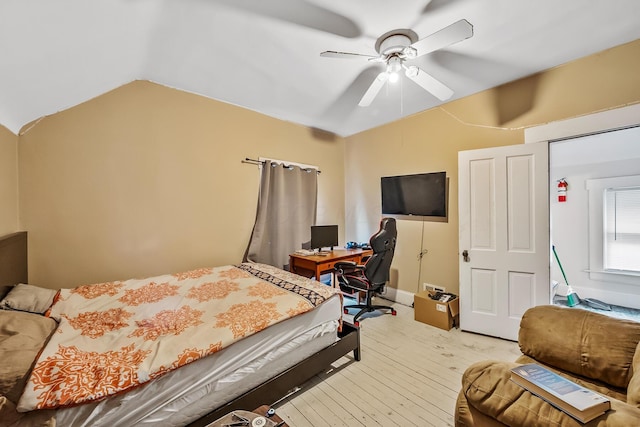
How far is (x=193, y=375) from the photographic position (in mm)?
1334

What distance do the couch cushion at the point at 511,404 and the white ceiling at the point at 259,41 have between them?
6.95ft

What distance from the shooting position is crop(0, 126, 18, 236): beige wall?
187 centimetres

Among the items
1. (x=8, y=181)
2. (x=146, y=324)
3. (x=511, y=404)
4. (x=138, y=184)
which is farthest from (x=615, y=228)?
(x=8, y=181)

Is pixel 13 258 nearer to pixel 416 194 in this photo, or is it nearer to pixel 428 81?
pixel 428 81

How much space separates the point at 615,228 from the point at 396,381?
4069mm

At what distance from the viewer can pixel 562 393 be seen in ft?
2.93

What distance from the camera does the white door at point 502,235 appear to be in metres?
2.44

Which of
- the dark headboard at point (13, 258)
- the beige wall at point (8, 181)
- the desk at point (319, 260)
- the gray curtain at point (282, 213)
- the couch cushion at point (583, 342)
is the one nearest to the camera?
the couch cushion at point (583, 342)

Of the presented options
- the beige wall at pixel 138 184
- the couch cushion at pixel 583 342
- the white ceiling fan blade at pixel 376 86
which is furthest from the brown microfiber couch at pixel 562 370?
the beige wall at pixel 138 184

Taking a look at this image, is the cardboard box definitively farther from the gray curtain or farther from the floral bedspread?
the gray curtain

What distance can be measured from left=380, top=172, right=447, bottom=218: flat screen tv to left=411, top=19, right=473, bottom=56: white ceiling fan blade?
1740 mm

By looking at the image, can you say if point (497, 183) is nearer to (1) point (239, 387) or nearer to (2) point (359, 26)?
(2) point (359, 26)

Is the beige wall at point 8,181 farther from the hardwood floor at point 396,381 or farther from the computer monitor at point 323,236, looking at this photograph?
the computer monitor at point 323,236

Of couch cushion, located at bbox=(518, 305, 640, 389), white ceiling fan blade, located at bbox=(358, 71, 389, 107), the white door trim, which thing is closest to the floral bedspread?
couch cushion, located at bbox=(518, 305, 640, 389)
